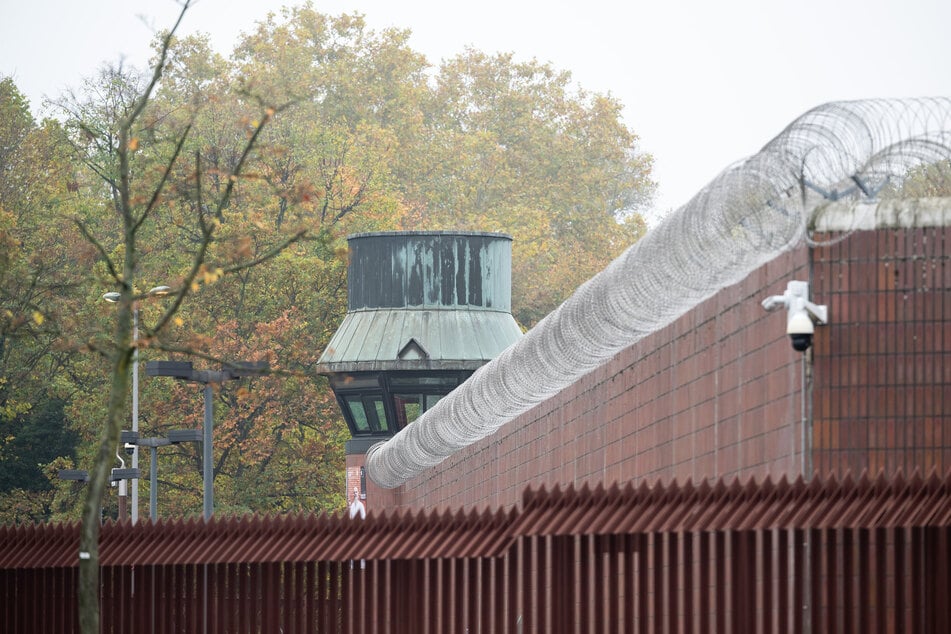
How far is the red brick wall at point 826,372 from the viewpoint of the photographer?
10.2 meters

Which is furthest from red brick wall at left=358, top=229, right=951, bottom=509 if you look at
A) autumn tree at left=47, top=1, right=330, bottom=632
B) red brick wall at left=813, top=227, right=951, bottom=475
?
autumn tree at left=47, top=1, right=330, bottom=632

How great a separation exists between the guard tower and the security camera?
1078 inches

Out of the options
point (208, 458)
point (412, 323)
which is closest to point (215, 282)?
point (412, 323)

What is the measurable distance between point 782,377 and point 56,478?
45.0 metres

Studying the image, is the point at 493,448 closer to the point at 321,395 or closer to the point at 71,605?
the point at 71,605

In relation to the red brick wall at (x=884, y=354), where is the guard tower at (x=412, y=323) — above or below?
above

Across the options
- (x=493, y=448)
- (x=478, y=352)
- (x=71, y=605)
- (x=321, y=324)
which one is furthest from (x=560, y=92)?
(x=71, y=605)

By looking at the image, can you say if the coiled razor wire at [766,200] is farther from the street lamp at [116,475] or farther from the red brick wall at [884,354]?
the street lamp at [116,475]

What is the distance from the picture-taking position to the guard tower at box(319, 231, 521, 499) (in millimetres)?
38188

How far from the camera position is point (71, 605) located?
1370 centimetres

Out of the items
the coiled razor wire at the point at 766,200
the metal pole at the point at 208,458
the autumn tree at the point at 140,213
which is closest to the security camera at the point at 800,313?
the coiled razor wire at the point at 766,200

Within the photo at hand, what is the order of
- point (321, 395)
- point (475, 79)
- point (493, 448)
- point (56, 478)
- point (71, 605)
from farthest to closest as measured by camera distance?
point (475, 79), point (56, 478), point (321, 395), point (493, 448), point (71, 605)

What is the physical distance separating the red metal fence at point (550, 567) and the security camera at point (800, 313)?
0.80 meters

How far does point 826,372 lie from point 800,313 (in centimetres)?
51
